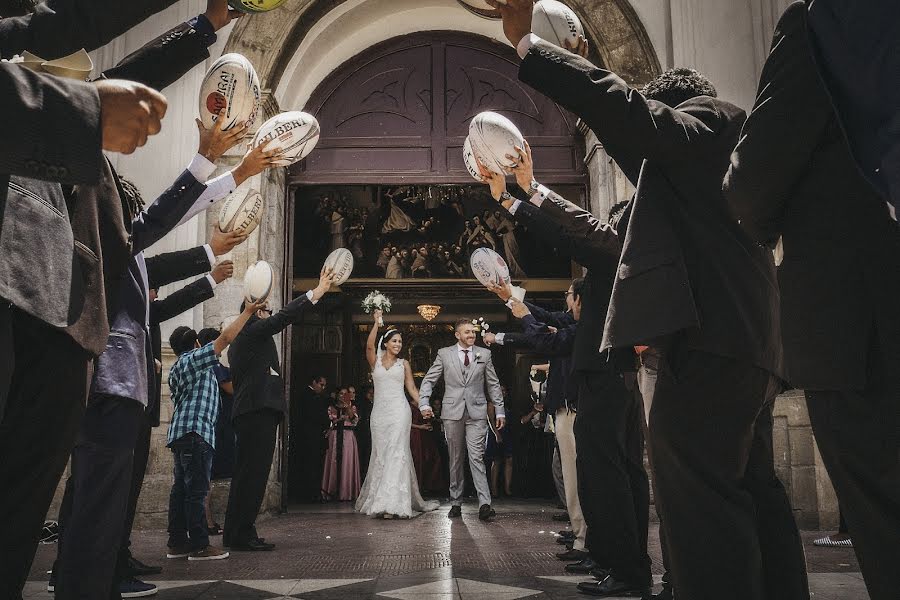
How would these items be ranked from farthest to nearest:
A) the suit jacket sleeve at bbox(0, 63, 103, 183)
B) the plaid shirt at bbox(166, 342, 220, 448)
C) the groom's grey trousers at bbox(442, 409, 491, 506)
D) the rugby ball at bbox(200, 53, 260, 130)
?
the groom's grey trousers at bbox(442, 409, 491, 506), the plaid shirt at bbox(166, 342, 220, 448), the rugby ball at bbox(200, 53, 260, 130), the suit jacket sleeve at bbox(0, 63, 103, 183)

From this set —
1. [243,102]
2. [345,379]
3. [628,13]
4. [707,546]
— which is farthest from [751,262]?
[345,379]

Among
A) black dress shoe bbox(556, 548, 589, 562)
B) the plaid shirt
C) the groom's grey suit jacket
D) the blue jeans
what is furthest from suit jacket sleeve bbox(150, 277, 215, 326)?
the groom's grey suit jacket

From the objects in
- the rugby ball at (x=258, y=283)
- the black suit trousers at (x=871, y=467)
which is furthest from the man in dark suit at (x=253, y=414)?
the black suit trousers at (x=871, y=467)

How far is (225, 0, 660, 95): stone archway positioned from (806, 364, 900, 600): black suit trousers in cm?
606

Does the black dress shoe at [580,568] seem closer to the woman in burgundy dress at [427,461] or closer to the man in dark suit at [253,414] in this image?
the man in dark suit at [253,414]

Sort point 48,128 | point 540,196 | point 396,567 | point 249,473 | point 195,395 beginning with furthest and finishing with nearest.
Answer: point 249,473
point 195,395
point 396,567
point 540,196
point 48,128

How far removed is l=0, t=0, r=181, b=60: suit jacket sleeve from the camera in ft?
5.51

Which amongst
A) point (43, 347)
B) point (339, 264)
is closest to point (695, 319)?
point (43, 347)

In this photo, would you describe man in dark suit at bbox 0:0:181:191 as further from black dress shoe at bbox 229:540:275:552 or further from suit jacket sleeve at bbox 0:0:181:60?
black dress shoe at bbox 229:540:275:552

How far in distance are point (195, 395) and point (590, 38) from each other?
5.19 meters

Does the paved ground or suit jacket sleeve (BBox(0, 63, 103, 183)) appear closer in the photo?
suit jacket sleeve (BBox(0, 63, 103, 183))

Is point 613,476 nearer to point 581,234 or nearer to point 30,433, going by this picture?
point 581,234

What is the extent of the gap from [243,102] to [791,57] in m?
2.78

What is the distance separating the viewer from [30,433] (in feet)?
5.21
